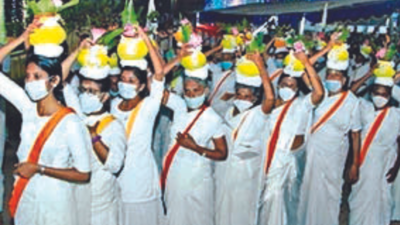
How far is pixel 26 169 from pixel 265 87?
2.50 m

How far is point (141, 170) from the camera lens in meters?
4.96

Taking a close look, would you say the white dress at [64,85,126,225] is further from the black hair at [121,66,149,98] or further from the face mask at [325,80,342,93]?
the face mask at [325,80,342,93]

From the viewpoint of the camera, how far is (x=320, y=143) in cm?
641

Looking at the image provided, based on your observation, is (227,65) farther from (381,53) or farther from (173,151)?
(173,151)

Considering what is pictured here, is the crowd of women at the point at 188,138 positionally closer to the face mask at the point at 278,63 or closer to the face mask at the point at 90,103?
the face mask at the point at 90,103

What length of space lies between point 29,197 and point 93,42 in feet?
4.89

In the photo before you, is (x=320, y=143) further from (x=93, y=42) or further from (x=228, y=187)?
(x=93, y=42)

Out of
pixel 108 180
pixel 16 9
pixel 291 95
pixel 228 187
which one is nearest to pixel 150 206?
pixel 108 180

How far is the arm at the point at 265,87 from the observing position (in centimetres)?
548

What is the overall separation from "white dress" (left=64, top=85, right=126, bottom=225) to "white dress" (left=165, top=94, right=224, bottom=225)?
2.45ft

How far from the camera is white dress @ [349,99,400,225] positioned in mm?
6500

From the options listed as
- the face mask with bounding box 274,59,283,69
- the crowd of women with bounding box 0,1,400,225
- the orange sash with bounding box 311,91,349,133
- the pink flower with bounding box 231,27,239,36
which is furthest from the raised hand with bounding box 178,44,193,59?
the face mask with bounding box 274,59,283,69

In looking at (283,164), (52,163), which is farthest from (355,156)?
(52,163)

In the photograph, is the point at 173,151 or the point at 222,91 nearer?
the point at 173,151
